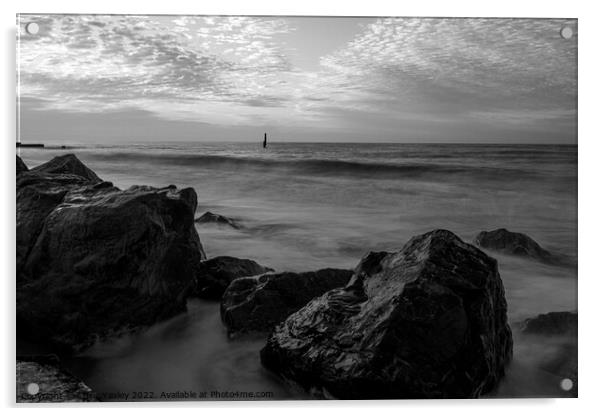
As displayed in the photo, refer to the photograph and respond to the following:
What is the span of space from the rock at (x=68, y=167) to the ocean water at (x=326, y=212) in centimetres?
4

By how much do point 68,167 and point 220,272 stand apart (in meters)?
1.09

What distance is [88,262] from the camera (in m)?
2.76

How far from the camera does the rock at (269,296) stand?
9.53 feet

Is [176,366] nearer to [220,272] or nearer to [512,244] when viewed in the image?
[220,272]

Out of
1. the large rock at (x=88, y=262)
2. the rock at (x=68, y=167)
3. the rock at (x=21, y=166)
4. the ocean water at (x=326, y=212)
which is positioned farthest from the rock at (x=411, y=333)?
the rock at (x=21, y=166)

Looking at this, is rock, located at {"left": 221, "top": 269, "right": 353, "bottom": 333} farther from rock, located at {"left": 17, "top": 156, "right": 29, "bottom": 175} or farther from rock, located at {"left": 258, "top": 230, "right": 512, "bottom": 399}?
rock, located at {"left": 17, "top": 156, "right": 29, "bottom": 175}

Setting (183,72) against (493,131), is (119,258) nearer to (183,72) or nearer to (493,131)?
(183,72)

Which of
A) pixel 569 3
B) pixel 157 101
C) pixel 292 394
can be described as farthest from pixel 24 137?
pixel 569 3

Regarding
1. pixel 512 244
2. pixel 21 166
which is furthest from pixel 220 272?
pixel 512 244

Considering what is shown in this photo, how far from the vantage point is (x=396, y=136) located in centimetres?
317

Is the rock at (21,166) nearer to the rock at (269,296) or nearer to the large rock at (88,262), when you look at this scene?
the large rock at (88,262)

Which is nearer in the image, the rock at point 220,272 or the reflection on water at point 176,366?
the reflection on water at point 176,366

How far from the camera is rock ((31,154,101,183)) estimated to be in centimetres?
305
